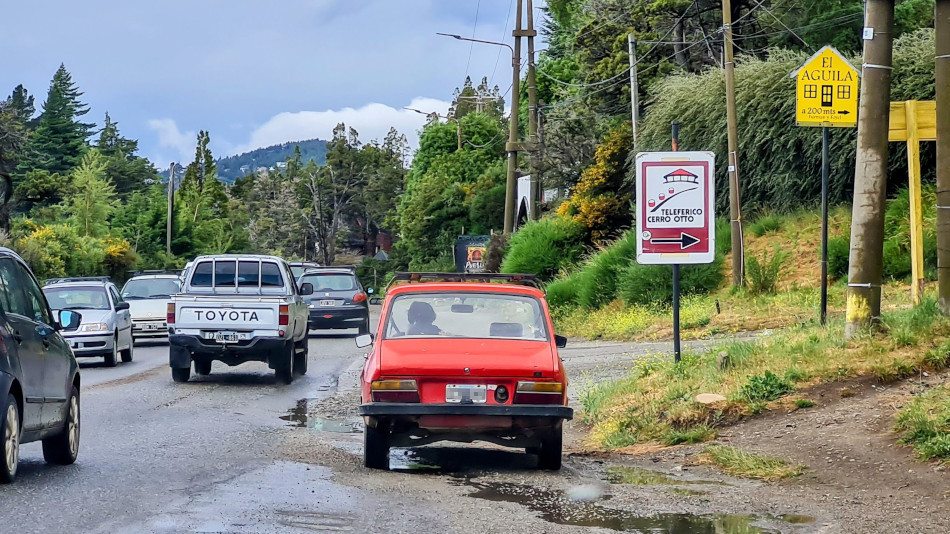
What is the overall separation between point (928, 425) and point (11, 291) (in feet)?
23.3

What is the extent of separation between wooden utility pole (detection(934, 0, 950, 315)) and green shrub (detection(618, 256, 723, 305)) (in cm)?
1571

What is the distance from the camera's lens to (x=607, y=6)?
49031 millimetres

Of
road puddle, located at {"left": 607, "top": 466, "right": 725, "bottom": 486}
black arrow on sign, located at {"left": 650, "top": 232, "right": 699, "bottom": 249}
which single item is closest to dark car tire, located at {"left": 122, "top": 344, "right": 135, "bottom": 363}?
black arrow on sign, located at {"left": 650, "top": 232, "right": 699, "bottom": 249}

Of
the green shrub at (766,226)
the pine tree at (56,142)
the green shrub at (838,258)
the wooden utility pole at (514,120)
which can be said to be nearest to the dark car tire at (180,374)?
the green shrub at (838,258)

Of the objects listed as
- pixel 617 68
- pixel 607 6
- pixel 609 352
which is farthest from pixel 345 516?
pixel 607 6

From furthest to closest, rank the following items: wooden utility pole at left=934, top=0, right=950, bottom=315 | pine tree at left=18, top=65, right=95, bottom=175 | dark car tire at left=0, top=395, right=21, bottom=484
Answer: pine tree at left=18, top=65, right=95, bottom=175 → wooden utility pole at left=934, top=0, right=950, bottom=315 → dark car tire at left=0, top=395, right=21, bottom=484

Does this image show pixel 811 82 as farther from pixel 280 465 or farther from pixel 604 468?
pixel 280 465

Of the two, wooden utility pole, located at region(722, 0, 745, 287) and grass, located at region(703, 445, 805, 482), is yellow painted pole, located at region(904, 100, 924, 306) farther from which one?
wooden utility pole, located at region(722, 0, 745, 287)

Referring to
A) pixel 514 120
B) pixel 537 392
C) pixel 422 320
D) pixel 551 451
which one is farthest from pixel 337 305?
pixel 537 392

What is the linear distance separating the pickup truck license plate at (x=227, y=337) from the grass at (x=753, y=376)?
6906 mm

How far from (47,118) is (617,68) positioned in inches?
2588

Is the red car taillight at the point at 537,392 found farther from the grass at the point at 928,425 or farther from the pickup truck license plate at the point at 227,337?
the pickup truck license plate at the point at 227,337

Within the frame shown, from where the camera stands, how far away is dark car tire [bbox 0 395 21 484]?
28.8 ft

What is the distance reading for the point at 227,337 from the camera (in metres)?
19.4
